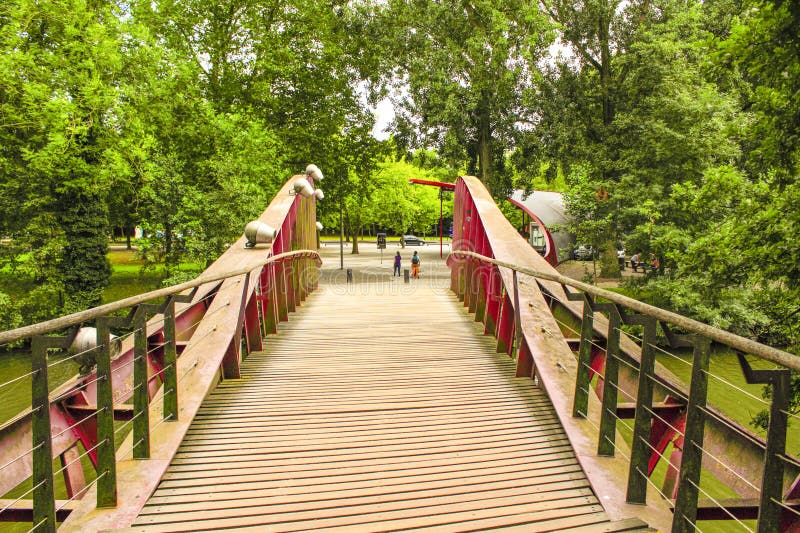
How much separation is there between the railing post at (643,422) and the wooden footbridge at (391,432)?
0.03ft

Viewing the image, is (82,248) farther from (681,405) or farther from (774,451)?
(774,451)

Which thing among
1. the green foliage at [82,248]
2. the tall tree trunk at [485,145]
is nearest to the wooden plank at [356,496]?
the green foliage at [82,248]

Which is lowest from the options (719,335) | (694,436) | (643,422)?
(643,422)

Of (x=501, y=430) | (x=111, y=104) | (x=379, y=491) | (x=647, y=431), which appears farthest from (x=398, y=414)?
(x=111, y=104)

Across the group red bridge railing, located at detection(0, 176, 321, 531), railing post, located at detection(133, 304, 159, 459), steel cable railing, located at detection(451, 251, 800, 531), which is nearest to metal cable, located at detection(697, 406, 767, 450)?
steel cable railing, located at detection(451, 251, 800, 531)

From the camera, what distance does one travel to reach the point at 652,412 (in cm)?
249

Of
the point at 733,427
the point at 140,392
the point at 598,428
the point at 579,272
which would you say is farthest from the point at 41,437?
the point at 579,272

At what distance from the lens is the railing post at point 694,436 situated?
206 centimetres

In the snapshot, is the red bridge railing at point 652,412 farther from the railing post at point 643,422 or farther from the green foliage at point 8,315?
the green foliage at point 8,315

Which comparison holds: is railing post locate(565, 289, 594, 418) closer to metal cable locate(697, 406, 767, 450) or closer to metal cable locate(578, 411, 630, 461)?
metal cable locate(578, 411, 630, 461)

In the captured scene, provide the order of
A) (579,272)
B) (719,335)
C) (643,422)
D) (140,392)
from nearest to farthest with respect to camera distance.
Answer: (719,335) < (643,422) < (140,392) < (579,272)

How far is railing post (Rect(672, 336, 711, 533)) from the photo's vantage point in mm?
2064

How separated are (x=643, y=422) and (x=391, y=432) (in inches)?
64.7

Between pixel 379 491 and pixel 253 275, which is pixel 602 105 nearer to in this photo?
pixel 253 275
